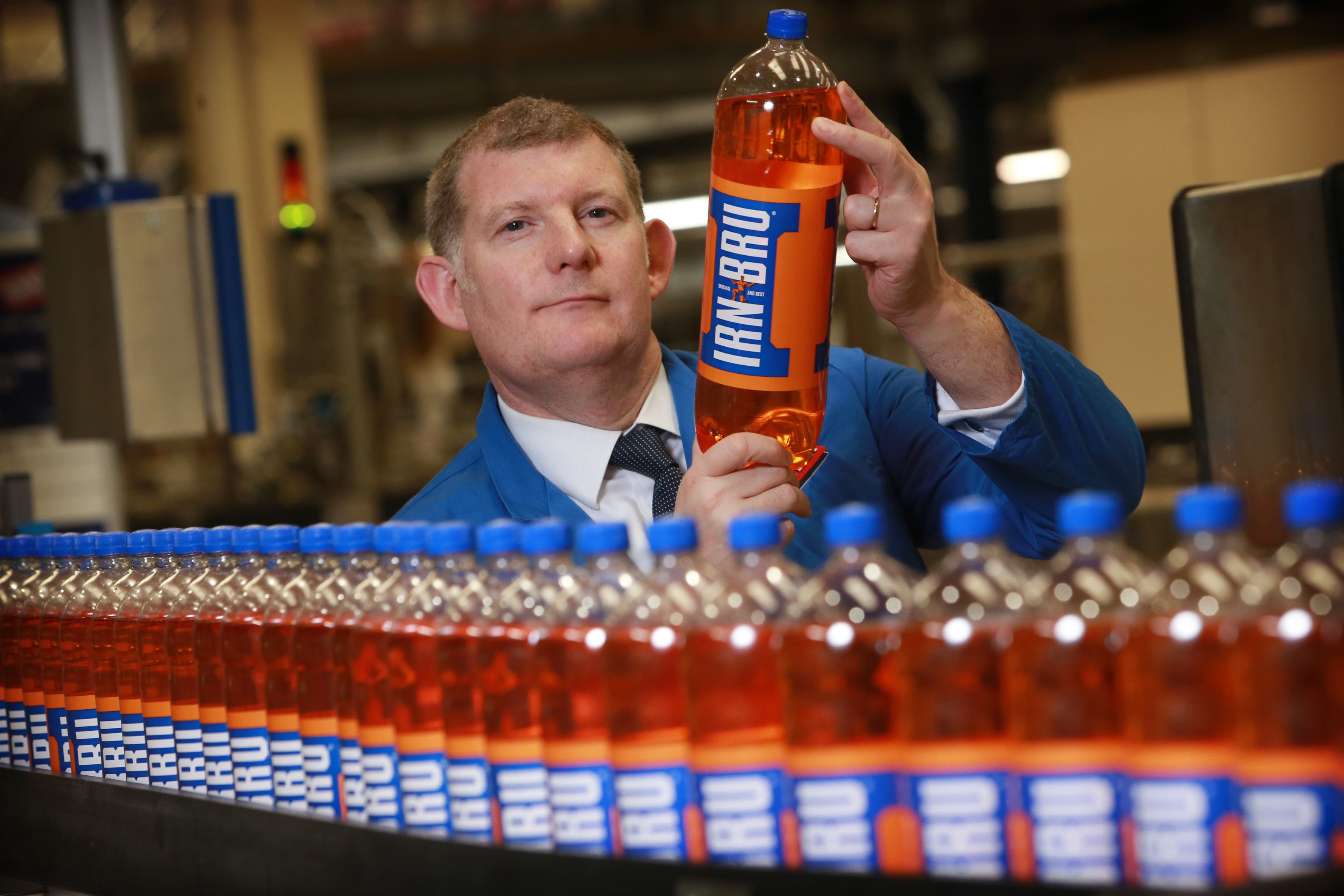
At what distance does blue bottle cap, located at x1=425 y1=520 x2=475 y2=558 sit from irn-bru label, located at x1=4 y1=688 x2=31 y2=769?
3.11 feet

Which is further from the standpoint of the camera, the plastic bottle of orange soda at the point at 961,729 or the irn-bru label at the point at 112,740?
the irn-bru label at the point at 112,740

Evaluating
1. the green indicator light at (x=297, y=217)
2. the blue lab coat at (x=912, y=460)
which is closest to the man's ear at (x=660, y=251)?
the blue lab coat at (x=912, y=460)

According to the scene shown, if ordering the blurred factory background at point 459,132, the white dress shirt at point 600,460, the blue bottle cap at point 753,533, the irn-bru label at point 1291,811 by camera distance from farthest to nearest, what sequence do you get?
the blurred factory background at point 459,132, the white dress shirt at point 600,460, the blue bottle cap at point 753,533, the irn-bru label at point 1291,811

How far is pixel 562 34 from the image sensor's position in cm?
699

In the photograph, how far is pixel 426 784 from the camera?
1185 millimetres

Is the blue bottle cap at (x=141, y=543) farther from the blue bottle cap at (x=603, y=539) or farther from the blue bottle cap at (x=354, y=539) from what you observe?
the blue bottle cap at (x=603, y=539)

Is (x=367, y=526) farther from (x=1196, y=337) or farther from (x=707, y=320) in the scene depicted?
(x=1196, y=337)

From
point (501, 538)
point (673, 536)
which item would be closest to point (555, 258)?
point (501, 538)

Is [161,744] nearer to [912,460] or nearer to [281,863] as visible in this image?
[281,863]

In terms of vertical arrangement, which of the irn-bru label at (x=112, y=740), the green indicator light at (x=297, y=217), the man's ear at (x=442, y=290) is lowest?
the irn-bru label at (x=112, y=740)

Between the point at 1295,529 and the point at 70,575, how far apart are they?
163 cm

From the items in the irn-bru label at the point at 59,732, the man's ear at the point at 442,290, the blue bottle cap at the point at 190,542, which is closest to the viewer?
the blue bottle cap at the point at 190,542

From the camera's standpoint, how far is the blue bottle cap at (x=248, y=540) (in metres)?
1.50

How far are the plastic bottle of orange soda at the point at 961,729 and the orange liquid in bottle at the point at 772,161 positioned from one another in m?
0.62
